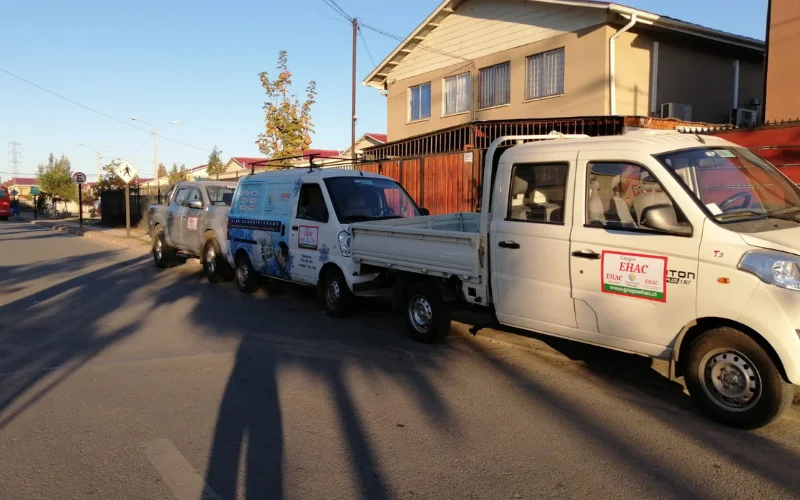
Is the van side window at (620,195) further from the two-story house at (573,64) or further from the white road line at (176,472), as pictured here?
the two-story house at (573,64)

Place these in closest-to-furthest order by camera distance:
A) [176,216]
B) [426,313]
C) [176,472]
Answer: [176,472] → [426,313] → [176,216]

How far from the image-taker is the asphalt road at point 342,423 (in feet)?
13.2

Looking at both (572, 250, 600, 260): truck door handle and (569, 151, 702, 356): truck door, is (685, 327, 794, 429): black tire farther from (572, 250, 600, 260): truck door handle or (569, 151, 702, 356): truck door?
(572, 250, 600, 260): truck door handle

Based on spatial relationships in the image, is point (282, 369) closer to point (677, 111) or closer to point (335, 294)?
point (335, 294)

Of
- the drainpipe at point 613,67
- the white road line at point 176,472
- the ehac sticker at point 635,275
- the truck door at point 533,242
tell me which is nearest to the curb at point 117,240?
the drainpipe at point 613,67

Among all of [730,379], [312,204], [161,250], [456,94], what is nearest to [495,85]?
[456,94]

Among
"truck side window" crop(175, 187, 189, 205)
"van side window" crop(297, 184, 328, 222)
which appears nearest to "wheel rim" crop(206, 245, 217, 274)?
"truck side window" crop(175, 187, 189, 205)

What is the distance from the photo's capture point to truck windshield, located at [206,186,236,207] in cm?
1334

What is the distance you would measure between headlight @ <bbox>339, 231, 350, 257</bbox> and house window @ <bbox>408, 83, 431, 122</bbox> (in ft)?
47.0

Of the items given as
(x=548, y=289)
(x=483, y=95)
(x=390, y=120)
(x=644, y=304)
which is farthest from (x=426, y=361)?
(x=390, y=120)

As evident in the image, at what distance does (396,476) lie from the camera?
4113mm

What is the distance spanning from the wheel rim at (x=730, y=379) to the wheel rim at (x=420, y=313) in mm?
3155

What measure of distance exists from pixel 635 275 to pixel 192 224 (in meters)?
10.3

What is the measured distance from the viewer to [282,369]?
21.4 ft
